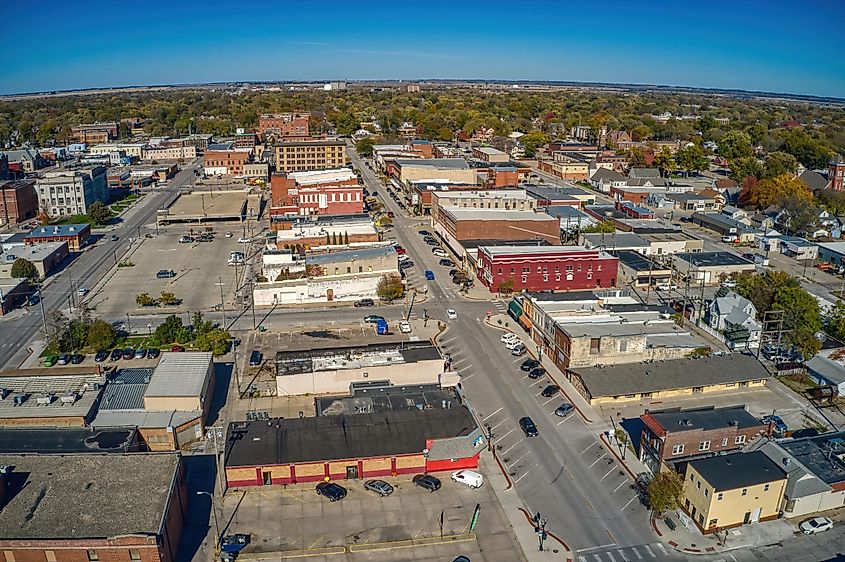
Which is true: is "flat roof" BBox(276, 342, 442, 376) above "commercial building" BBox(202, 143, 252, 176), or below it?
below

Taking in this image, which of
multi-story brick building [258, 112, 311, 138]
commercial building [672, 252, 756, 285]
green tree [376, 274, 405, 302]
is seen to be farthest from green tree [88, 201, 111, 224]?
multi-story brick building [258, 112, 311, 138]

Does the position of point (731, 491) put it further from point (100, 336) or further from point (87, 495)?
point (100, 336)

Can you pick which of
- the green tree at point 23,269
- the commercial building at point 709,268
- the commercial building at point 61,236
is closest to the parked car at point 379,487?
the commercial building at point 709,268

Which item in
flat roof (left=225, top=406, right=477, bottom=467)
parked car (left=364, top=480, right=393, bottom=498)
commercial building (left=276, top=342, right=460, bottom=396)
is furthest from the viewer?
commercial building (left=276, top=342, right=460, bottom=396)

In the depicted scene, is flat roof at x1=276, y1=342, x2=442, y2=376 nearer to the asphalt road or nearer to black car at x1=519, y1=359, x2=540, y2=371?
black car at x1=519, y1=359, x2=540, y2=371

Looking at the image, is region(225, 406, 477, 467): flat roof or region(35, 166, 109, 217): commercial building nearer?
region(225, 406, 477, 467): flat roof

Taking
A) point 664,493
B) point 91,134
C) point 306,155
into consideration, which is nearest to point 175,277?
point 664,493

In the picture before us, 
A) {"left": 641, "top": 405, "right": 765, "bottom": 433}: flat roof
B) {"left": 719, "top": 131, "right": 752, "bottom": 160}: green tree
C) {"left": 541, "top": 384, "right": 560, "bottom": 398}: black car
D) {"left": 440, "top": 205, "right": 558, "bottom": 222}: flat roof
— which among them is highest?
{"left": 719, "top": 131, "right": 752, "bottom": 160}: green tree

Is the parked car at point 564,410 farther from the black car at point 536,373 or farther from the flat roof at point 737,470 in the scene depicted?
the flat roof at point 737,470
